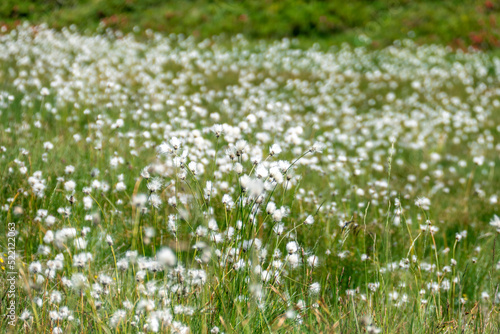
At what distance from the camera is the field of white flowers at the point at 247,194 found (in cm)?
205

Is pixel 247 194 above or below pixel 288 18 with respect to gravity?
below

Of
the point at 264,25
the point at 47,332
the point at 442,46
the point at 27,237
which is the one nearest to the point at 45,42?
the point at 264,25

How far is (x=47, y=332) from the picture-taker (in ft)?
6.41

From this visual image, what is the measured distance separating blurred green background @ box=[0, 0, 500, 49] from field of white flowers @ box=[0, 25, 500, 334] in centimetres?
254

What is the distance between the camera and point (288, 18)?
15.3m

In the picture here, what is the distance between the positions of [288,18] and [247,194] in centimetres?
1432

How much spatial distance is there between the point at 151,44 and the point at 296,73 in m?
4.78

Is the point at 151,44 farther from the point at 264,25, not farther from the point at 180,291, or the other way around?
the point at 180,291

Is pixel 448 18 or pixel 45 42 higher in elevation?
pixel 45 42

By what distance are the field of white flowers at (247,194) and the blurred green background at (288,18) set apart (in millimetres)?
2541

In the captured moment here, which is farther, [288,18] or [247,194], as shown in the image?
[288,18]

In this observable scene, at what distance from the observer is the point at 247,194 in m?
2.23

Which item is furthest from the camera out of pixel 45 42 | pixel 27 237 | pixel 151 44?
pixel 151 44

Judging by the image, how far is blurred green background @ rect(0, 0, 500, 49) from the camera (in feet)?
48.1
